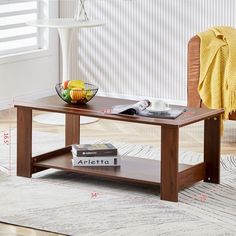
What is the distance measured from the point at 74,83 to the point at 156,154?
2.92 feet

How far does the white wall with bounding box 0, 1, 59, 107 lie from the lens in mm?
6566

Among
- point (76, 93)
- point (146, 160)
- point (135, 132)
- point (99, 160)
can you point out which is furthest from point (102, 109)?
point (135, 132)

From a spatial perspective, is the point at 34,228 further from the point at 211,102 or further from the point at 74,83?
the point at 211,102

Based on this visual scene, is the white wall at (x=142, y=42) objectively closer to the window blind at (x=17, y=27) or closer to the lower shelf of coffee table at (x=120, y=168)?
the window blind at (x=17, y=27)

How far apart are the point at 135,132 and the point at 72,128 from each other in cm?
107

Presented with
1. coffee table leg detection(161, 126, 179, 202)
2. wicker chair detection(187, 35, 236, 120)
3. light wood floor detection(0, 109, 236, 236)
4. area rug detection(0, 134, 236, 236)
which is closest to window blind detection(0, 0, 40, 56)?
light wood floor detection(0, 109, 236, 236)

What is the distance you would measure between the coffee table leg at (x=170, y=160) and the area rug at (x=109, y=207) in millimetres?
80

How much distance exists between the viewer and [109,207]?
407 cm

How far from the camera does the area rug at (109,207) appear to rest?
3.74m

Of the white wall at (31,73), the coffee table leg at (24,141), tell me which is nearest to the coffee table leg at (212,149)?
the coffee table leg at (24,141)

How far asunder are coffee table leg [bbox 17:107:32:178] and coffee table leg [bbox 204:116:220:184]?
0.95 metres

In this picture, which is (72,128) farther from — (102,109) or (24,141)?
(102,109)

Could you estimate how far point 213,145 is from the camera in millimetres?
4430

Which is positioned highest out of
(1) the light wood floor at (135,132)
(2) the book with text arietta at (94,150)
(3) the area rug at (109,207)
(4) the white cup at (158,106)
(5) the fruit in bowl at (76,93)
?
(5) the fruit in bowl at (76,93)
